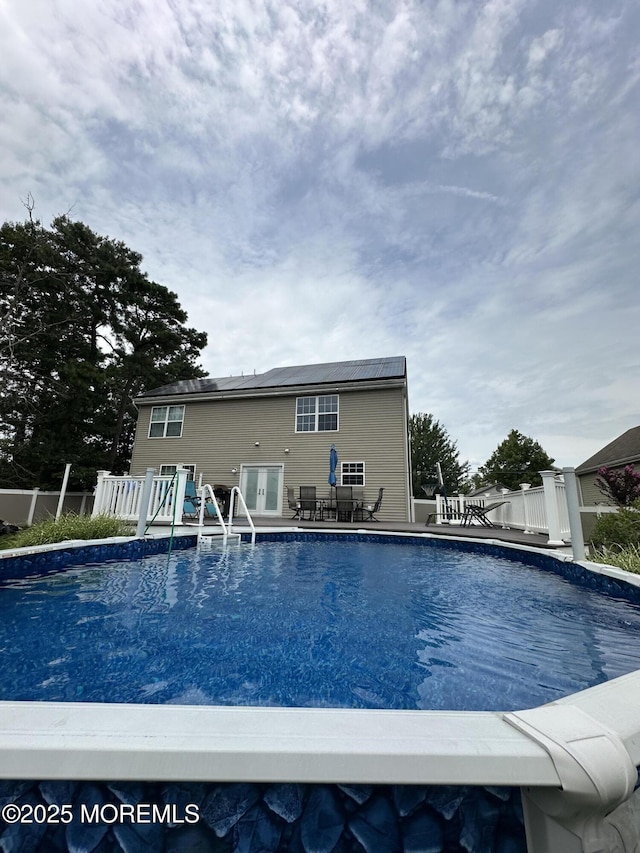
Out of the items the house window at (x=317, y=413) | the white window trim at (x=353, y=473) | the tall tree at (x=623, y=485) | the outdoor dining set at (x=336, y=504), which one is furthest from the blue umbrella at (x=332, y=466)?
the tall tree at (x=623, y=485)

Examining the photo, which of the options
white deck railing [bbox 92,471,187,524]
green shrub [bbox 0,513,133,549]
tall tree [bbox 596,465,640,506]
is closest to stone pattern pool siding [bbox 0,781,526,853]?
green shrub [bbox 0,513,133,549]

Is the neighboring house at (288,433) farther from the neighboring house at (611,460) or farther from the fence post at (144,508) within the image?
the neighboring house at (611,460)

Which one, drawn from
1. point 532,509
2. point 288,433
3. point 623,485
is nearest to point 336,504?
point 288,433

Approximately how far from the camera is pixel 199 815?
2.54 ft

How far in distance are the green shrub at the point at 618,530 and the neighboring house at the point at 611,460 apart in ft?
33.9

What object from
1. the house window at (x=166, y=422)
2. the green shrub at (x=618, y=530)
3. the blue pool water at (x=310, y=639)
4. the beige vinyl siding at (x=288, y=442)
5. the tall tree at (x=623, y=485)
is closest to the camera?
the blue pool water at (x=310, y=639)

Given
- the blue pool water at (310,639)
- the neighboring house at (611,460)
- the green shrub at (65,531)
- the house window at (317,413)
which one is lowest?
the blue pool water at (310,639)

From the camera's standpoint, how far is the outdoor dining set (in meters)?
11.6

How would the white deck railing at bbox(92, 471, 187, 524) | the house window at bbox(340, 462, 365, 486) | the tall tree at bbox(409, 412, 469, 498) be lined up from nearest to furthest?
the white deck railing at bbox(92, 471, 187, 524) → the house window at bbox(340, 462, 365, 486) → the tall tree at bbox(409, 412, 469, 498)

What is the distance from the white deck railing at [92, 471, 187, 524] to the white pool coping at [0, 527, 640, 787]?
727 cm

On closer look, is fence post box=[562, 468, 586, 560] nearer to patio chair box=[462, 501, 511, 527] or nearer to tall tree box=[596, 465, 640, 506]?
tall tree box=[596, 465, 640, 506]

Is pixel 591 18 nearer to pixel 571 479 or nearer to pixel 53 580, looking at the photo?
pixel 571 479

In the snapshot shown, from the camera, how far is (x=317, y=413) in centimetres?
1330

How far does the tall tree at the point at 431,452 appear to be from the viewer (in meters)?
27.0
